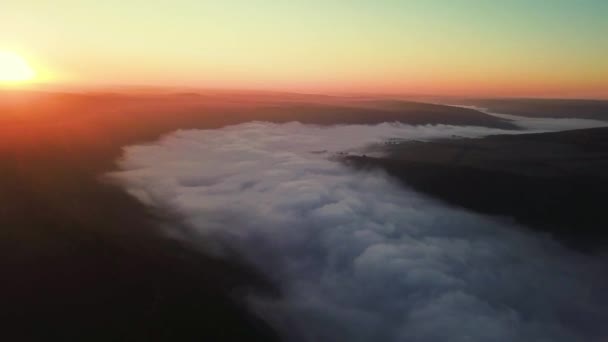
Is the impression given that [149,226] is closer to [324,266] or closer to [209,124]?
[324,266]

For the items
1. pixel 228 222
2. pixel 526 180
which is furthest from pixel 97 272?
pixel 526 180

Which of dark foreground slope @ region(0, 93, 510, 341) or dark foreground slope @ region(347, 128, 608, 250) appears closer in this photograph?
dark foreground slope @ region(0, 93, 510, 341)

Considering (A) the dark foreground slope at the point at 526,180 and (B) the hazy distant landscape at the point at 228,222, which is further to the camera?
(A) the dark foreground slope at the point at 526,180

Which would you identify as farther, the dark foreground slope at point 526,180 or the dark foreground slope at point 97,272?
the dark foreground slope at point 526,180

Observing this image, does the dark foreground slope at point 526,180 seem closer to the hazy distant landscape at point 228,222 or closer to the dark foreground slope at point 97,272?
the hazy distant landscape at point 228,222

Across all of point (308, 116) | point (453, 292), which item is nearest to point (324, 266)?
point (453, 292)

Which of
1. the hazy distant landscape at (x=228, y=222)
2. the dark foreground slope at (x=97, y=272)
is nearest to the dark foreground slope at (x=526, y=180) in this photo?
the hazy distant landscape at (x=228, y=222)

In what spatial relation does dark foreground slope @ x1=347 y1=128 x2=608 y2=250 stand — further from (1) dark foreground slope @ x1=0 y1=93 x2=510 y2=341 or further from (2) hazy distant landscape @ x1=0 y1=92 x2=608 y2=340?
(1) dark foreground slope @ x1=0 y1=93 x2=510 y2=341

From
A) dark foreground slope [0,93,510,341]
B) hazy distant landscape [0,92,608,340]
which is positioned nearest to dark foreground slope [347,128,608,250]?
hazy distant landscape [0,92,608,340]

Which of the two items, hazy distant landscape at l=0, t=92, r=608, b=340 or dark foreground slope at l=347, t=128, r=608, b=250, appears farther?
dark foreground slope at l=347, t=128, r=608, b=250
